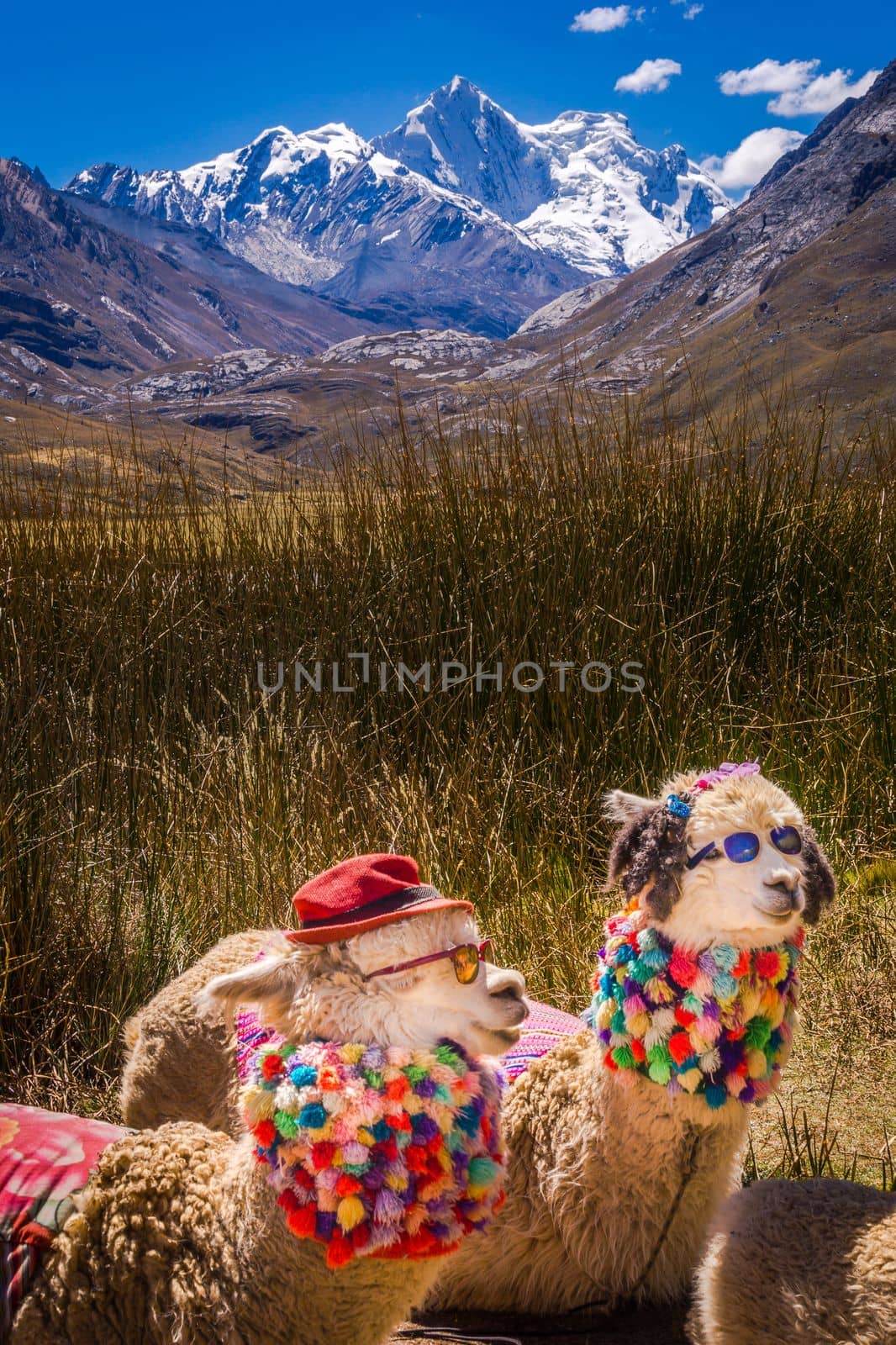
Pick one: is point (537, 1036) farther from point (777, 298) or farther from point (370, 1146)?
point (777, 298)

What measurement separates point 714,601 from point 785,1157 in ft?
9.76

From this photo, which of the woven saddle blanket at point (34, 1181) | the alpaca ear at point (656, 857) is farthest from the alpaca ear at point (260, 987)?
the alpaca ear at point (656, 857)

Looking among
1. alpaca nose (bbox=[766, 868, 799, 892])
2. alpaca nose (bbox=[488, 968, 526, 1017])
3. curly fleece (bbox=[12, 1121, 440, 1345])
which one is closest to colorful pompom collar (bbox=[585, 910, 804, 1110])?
alpaca nose (bbox=[766, 868, 799, 892])

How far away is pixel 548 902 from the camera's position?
323 cm

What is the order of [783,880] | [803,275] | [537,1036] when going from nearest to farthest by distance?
[783,880], [537,1036], [803,275]

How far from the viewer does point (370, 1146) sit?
3.84ft

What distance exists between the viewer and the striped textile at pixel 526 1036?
173 cm

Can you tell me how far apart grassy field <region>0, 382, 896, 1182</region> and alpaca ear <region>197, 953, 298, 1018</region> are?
1.29 metres

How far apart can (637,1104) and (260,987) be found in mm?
718

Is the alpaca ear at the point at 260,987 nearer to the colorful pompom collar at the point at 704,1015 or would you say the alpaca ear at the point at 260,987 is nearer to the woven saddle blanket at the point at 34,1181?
Result: the woven saddle blanket at the point at 34,1181

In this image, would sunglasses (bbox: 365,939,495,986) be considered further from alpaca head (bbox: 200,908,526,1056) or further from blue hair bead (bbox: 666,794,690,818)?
blue hair bead (bbox: 666,794,690,818)

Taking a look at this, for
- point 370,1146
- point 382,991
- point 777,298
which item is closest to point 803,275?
point 777,298

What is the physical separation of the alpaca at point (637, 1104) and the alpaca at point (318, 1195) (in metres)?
0.38

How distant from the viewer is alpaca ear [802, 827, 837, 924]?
1544 mm
